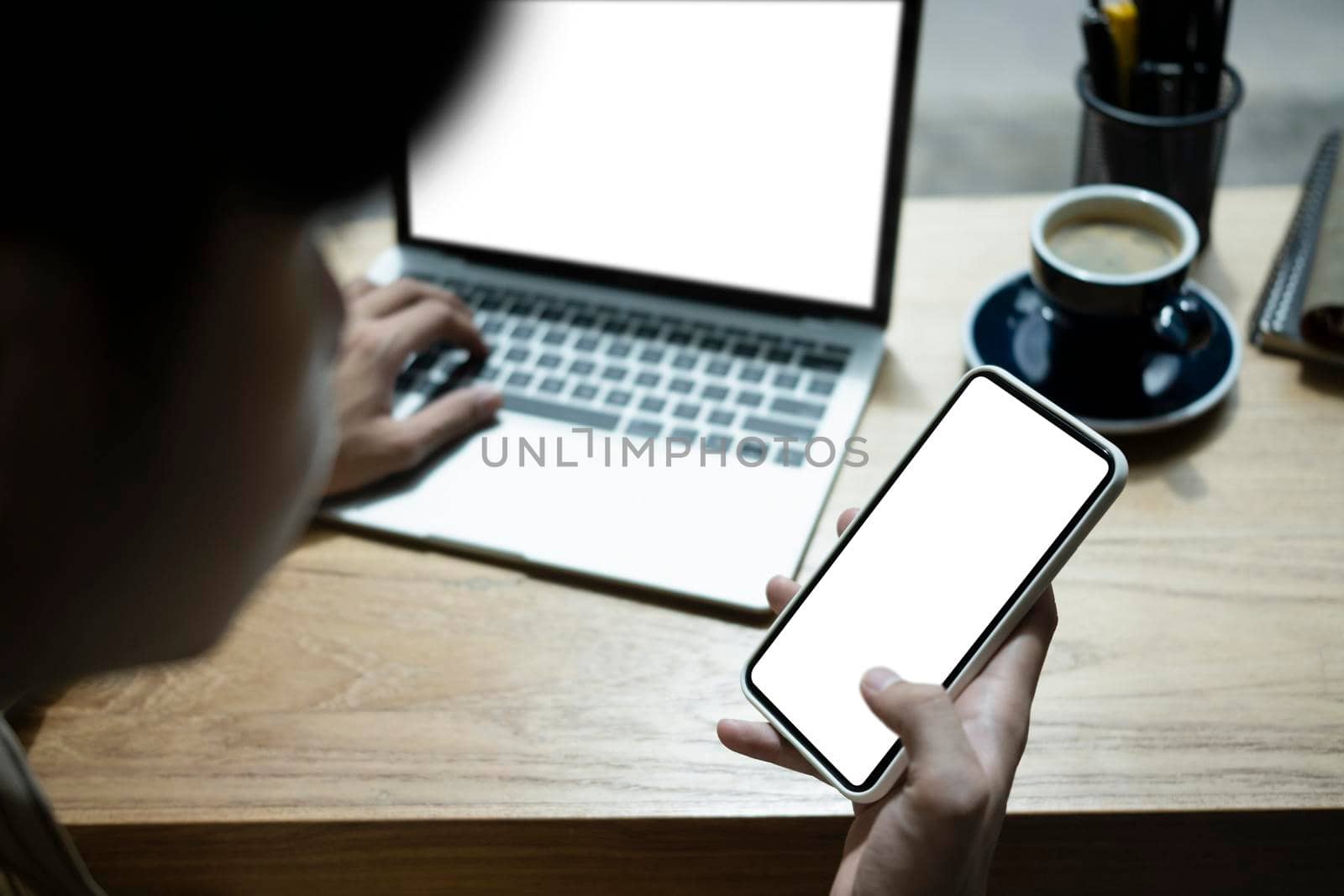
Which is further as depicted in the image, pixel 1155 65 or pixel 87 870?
pixel 1155 65

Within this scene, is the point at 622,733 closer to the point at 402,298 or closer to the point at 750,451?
the point at 750,451

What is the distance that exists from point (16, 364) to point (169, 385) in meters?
0.04

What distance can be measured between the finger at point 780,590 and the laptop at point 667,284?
3cm

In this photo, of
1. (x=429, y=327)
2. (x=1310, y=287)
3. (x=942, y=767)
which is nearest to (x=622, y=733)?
(x=942, y=767)

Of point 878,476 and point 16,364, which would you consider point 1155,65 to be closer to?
point 878,476

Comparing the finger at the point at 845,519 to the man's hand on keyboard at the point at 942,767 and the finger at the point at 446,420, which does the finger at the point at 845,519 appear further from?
the finger at the point at 446,420

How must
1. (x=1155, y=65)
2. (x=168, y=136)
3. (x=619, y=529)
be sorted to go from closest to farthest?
(x=168, y=136), (x=619, y=529), (x=1155, y=65)

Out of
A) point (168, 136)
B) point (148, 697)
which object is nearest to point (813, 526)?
point (148, 697)

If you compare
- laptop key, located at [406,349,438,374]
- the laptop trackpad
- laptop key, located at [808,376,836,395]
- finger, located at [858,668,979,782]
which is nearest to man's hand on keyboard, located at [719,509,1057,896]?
finger, located at [858,668,979,782]

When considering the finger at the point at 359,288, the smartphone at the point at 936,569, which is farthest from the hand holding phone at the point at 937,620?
the finger at the point at 359,288

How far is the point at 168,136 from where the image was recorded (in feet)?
0.87

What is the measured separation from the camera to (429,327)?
2.54ft

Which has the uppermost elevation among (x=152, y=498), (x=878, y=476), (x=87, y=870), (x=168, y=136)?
(x=168, y=136)

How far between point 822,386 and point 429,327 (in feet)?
0.78
